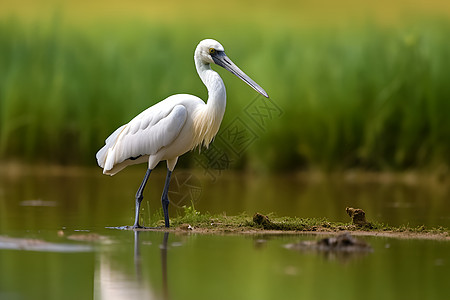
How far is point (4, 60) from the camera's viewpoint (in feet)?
56.5

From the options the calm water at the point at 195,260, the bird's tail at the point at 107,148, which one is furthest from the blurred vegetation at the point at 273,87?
the bird's tail at the point at 107,148

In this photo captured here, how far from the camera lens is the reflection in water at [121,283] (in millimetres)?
4957

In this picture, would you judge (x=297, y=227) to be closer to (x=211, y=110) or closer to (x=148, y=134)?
(x=211, y=110)

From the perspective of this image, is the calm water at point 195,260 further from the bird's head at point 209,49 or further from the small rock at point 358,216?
the bird's head at point 209,49

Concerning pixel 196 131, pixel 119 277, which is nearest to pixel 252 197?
pixel 196 131

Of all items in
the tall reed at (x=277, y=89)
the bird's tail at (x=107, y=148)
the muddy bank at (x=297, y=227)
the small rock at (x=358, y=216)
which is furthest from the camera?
the tall reed at (x=277, y=89)

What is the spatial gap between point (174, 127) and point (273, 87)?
25.0ft

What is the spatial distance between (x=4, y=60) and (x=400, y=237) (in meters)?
11.5

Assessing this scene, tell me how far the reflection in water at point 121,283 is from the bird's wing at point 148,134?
2.40 meters

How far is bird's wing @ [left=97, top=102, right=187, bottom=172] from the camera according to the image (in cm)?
853

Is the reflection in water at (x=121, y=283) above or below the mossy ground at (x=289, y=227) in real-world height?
below

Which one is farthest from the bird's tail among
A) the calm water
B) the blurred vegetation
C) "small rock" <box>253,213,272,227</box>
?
the blurred vegetation

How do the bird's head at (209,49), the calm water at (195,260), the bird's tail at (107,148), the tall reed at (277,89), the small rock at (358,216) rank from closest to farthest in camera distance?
the calm water at (195,260), the small rock at (358,216), the bird's head at (209,49), the bird's tail at (107,148), the tall reed at (277,89)

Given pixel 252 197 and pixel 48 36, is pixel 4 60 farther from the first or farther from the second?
pixel 252 197
